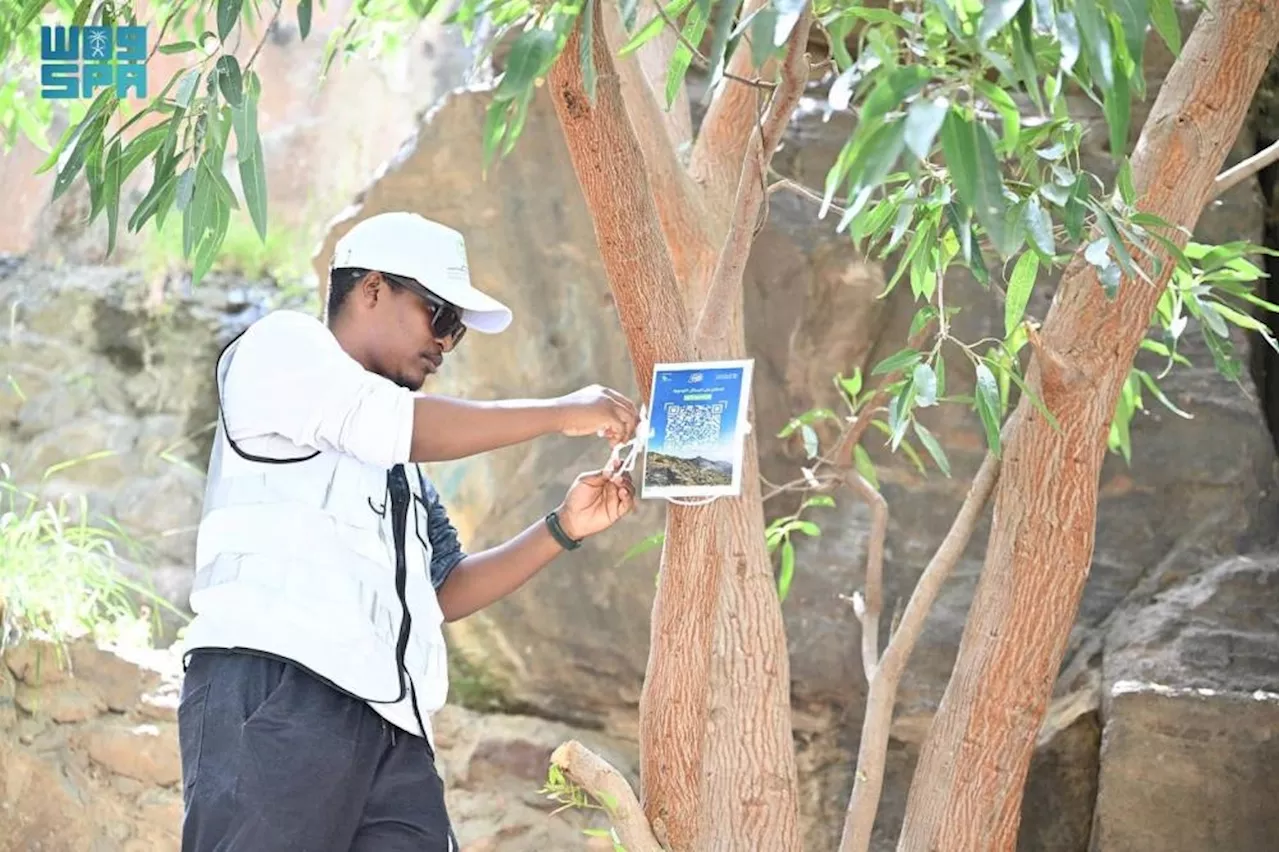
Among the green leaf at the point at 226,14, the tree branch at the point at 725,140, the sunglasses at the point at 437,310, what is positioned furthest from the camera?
the tree branch at the point at 725,140

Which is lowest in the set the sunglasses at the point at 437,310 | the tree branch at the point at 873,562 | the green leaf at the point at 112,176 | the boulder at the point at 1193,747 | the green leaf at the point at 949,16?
the boulder at the point at 1193,747

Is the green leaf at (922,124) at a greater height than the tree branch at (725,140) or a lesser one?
lesser

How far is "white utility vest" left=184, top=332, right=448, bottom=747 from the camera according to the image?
1.84m

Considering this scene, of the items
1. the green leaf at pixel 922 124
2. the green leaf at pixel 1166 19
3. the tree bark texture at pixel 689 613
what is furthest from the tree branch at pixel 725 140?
the green leaf at pixel 922 124

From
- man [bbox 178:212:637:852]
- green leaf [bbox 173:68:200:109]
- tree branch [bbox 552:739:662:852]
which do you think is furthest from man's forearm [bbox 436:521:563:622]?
green leaf [bbox 173:68:200:109]

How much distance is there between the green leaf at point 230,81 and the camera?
1.76m

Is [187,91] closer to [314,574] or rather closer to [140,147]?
[140,147]

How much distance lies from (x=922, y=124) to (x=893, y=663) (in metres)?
1.30

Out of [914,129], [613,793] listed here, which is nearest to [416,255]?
[613,793]

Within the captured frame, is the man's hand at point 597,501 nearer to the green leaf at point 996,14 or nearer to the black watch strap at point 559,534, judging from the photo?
the black watch strap at point 559,534

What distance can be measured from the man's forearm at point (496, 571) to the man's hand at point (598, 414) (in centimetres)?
31

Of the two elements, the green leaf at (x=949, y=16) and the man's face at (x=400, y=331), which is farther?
the man's face at (x=400, y=331)

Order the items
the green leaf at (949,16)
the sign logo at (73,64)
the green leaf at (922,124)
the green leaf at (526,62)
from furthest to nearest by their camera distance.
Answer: the sign logo at (73,64), the green leaf at (526,62), the green leaf at (949,16), the green leaf at (922,124)

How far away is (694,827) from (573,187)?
5.97 feet
